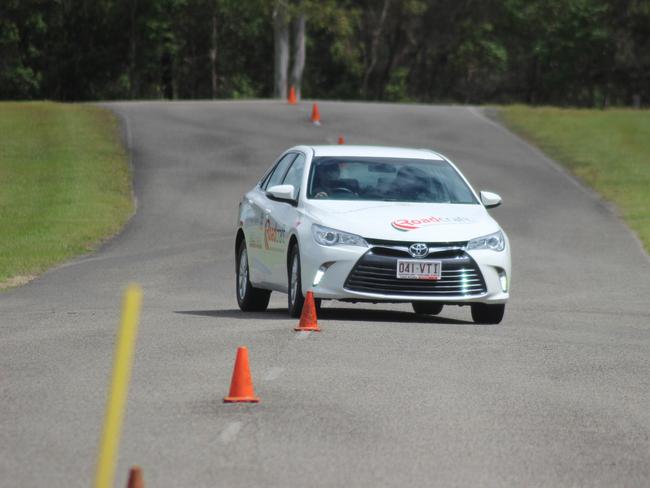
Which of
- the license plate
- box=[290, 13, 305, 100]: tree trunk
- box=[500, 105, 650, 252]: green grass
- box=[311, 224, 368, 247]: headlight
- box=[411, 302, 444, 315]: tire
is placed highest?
box=[311, 224, 368, 247]: headlight

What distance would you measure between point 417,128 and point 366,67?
153 feet

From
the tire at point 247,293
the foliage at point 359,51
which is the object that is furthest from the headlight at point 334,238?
the foliage at point 359,51

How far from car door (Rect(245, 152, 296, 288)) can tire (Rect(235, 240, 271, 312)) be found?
0.65ft

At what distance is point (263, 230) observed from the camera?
15.5 metres

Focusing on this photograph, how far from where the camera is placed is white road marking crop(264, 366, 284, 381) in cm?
1025

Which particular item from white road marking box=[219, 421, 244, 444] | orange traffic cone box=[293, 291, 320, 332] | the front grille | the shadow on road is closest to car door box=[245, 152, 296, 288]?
the shadow on road

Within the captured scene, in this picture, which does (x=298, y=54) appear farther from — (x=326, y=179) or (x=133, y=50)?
(x=326, y=179)

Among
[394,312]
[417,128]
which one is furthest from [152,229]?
[417,128]

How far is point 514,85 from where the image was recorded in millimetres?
94500

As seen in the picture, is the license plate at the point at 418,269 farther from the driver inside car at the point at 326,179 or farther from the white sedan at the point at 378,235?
the driver inside car at the point at 326,179

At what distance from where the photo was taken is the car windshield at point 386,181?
1494 cm

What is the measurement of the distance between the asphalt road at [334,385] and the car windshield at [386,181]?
3.93 feet

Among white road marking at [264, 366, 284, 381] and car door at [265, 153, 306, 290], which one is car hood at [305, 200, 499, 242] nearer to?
car door at [265, 153, 306, 290]

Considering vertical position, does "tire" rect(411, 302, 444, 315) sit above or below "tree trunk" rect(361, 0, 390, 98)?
above
